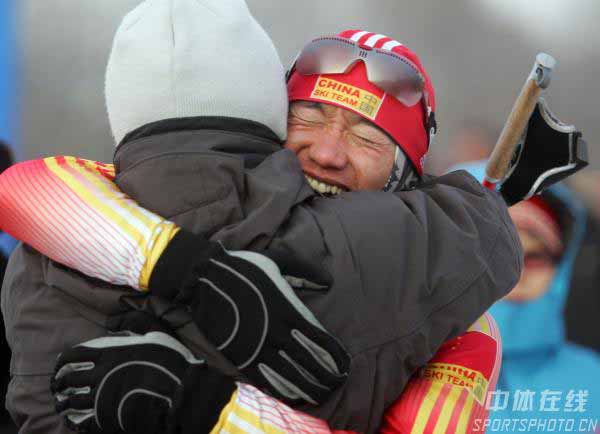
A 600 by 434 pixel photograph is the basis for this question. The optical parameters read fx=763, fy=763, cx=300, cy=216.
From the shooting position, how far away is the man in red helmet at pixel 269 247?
117 centimetres

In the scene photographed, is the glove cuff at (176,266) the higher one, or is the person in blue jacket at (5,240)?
the glove cuff at (176,266)

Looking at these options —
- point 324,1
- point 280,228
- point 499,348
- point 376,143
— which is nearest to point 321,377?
point 280,228

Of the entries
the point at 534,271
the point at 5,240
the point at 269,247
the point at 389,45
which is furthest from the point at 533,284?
the point at 269,247

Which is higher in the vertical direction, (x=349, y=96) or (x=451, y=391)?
(x=349, y=96)

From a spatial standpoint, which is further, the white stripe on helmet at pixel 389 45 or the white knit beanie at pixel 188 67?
the white stripe on helmet at pixel 389 45

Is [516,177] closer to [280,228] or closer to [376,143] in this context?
[376,143]

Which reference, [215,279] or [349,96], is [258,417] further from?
[349,96]

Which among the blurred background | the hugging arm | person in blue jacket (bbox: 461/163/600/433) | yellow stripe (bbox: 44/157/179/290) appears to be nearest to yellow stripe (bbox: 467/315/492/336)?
the hugging arm

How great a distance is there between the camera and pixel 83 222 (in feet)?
3.99

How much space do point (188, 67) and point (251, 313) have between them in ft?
1.52

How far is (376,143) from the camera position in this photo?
5.88 feet

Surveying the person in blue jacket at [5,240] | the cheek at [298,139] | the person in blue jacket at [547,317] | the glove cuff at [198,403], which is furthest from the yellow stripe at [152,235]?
the person in blue jacket at [547,317]

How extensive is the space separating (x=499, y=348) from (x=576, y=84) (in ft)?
5.82

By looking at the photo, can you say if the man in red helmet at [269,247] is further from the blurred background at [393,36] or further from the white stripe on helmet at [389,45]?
the blurred background at [393,36]
